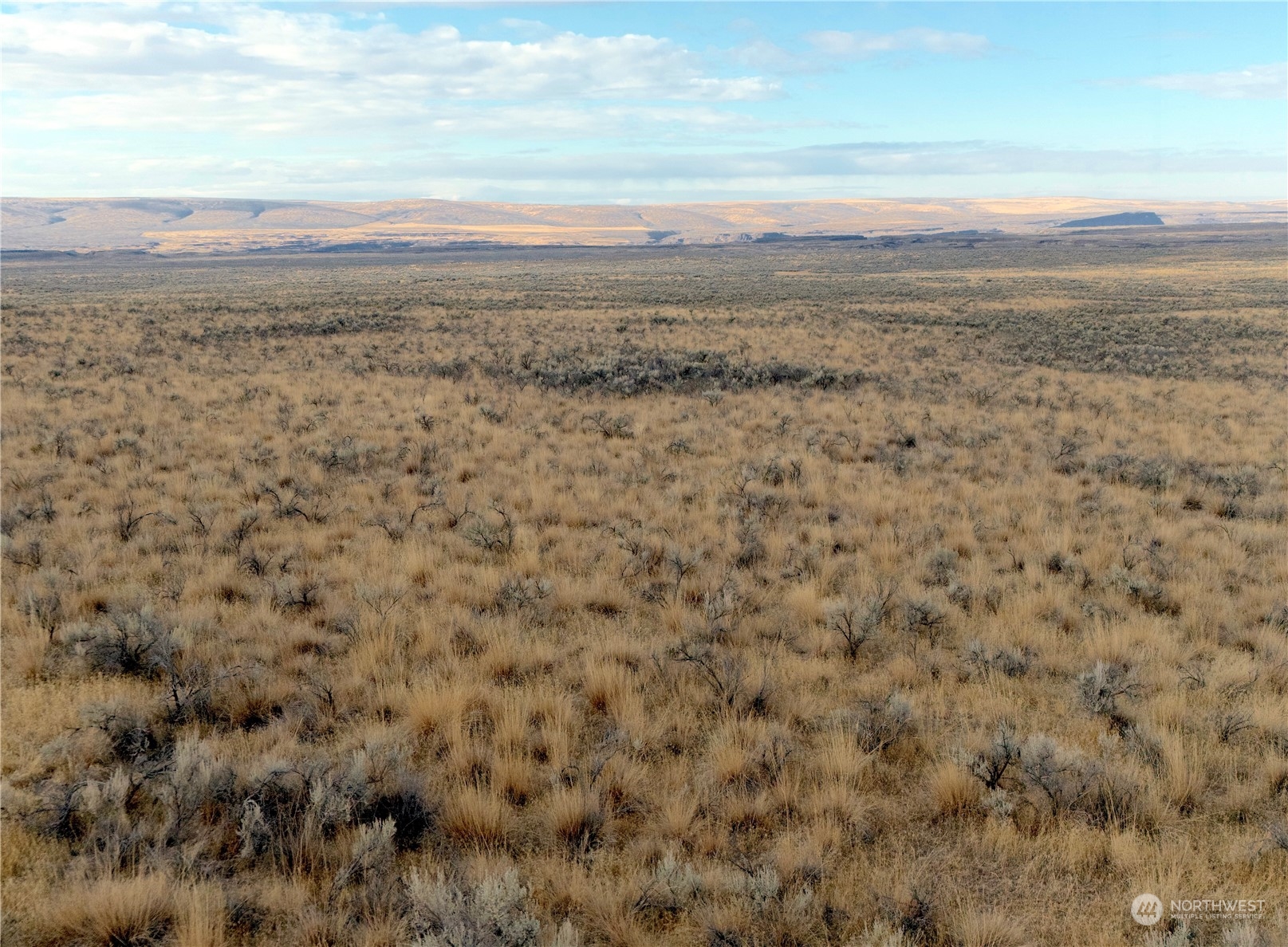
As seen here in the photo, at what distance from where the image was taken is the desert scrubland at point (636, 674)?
10.7ft

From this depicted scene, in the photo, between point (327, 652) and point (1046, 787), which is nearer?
point (1046, 787)

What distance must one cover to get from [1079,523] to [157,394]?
16.7 meters

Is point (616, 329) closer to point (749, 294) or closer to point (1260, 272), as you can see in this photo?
point (749, 294)

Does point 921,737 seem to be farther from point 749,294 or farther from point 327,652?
point 749,294

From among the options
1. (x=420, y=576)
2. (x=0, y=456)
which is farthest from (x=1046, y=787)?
(x=0, y=456)

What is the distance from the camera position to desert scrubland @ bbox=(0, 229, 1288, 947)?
325 centimetres

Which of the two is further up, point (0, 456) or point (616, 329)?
point (616, 329)

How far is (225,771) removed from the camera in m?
3.80

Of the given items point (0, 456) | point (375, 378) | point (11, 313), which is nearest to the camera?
point (0, 456)

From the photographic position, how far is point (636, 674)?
5.19m

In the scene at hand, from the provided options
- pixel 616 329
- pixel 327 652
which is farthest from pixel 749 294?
pixel 327 652

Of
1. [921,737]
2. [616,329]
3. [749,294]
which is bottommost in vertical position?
[921,737]

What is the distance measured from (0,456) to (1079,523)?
565 inches

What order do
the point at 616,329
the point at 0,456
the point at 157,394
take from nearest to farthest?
1. the point at 0,456
2. the point at 157,394
3. the point at 616,329
